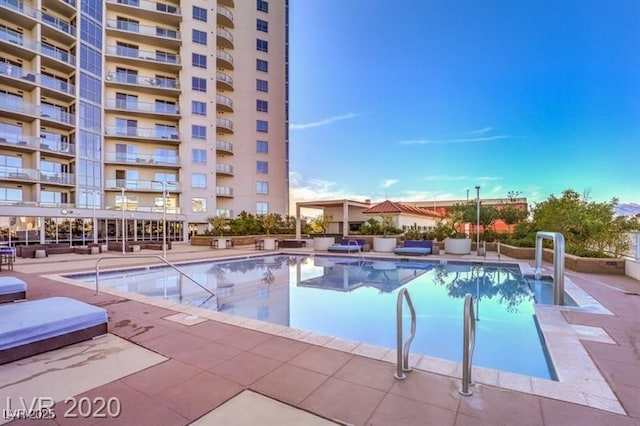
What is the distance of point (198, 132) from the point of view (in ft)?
101

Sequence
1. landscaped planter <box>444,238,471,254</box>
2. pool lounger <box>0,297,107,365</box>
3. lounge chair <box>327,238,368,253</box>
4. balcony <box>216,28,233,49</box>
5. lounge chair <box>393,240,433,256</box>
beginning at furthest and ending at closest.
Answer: balcony <box>216,28,233,49</box> → lounge chair <box>327,238,368,253</box> → landscaped planter <box>444,238,471,254</box> → lounge chair <box>393,240,433,256</box> → pool lounger <box>0,297,107,365</box>

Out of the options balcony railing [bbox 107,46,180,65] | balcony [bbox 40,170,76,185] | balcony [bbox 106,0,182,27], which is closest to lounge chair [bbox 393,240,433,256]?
balcony [bbox 40,170,76,185]

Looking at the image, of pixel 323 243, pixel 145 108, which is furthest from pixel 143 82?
pixel 323 243

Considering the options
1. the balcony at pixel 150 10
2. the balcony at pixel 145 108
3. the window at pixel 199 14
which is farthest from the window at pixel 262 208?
the balcony at pixel 150 10

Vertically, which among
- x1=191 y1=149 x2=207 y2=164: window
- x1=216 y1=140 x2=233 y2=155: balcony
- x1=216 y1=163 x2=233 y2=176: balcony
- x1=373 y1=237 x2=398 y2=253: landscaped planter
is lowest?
x1=373 y1=237 x2=398 y2=253: landscaped planter

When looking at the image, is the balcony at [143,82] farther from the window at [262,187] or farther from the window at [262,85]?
the window at [262,187]

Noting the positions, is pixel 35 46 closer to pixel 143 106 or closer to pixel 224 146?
pixel 143 106

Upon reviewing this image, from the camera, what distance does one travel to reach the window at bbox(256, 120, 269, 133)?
35.3 m

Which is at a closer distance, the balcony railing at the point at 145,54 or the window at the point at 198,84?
the balcony railing at the point at 145,54

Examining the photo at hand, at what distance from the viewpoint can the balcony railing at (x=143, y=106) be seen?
28172mm

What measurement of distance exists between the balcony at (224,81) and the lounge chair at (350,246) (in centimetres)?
2283

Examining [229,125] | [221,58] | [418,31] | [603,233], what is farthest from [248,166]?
[603,233]

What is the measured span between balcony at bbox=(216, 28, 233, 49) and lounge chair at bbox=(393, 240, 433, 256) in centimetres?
2828

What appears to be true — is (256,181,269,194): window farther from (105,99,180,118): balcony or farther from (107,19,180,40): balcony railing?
(107,19,180,40): balcony railing
